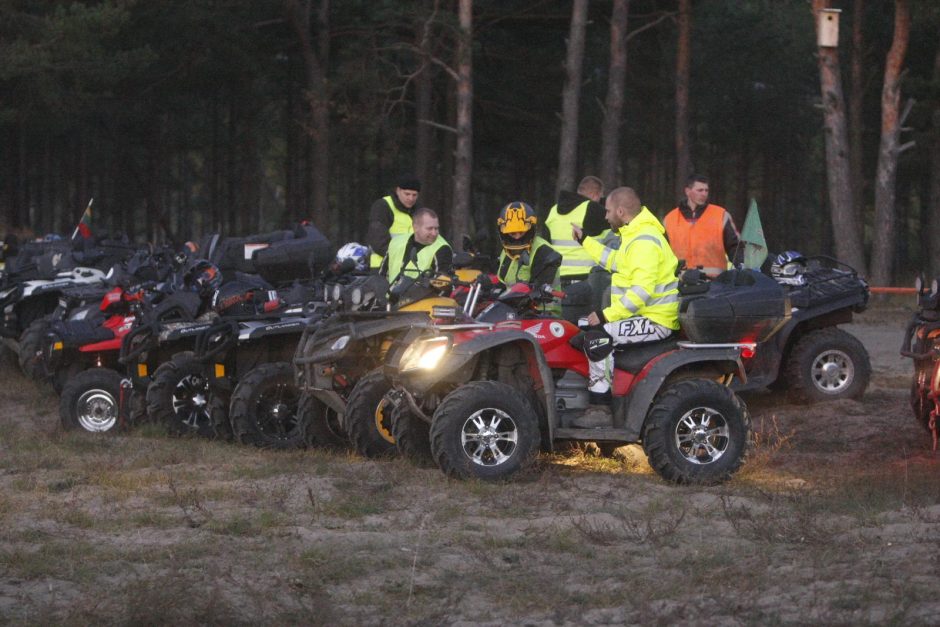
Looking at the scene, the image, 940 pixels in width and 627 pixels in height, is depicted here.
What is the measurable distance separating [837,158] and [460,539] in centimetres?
2091

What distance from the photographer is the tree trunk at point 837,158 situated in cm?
2700

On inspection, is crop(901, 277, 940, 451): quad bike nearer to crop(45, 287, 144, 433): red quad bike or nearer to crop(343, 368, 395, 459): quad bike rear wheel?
crop(343, 368, 395, 459): quad bike rear wheel

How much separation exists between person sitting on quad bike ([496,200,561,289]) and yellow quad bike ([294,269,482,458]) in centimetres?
51

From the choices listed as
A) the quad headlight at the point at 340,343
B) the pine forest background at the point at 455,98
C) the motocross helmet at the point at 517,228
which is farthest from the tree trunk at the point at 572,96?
the quad headlight at the point at 340,343

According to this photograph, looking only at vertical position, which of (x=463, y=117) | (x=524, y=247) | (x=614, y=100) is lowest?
(x=524, y=247)

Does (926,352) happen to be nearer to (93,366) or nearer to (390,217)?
(390,217)

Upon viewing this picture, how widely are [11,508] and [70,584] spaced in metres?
2.43

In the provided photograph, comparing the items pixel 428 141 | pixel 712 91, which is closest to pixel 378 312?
pixel 428 141

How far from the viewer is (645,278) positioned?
1082 centimetres

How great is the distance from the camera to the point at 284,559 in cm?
817

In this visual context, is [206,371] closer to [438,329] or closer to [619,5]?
[438,329]

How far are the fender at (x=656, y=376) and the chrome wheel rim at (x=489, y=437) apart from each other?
836mm

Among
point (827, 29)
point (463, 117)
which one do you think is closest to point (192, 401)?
point (827, 29)

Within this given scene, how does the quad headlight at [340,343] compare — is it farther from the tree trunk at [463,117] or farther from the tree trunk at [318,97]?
the tree trunk at [318,97]
